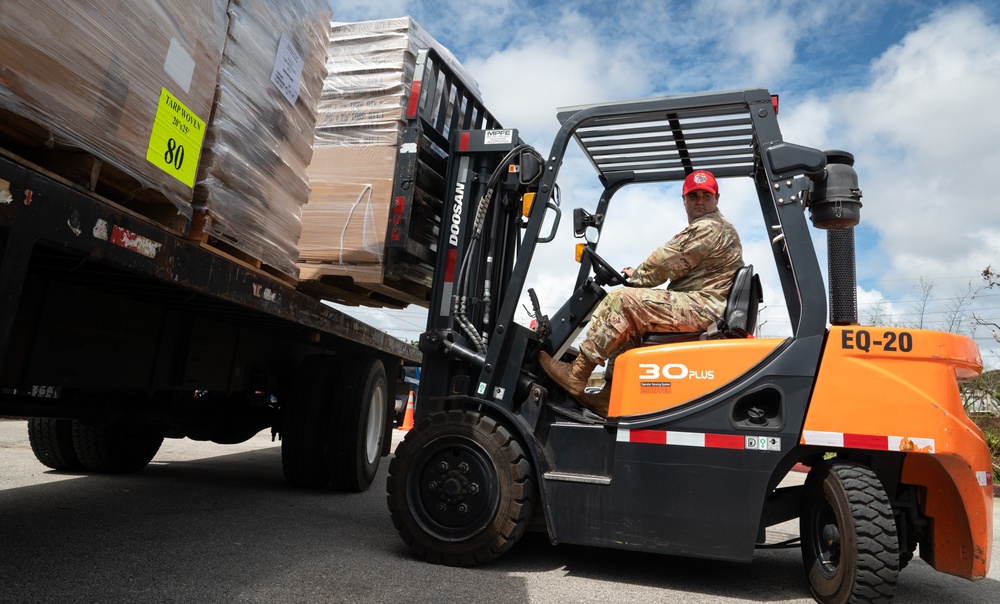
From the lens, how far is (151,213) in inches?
111

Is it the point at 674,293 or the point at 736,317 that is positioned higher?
the point at 674,293

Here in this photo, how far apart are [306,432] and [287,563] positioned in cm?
226

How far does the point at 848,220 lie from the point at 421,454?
240 centimetres

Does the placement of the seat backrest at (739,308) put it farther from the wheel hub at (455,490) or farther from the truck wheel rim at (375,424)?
the truck wheel rim at (375,424)

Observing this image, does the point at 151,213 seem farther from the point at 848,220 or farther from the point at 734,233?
the point at 848,220

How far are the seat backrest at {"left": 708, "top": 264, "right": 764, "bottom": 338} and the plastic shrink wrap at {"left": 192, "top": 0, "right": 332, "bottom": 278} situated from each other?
2.32 meters

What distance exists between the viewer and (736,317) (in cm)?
348

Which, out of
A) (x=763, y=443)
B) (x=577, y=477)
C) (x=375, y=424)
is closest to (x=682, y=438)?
(x=763, y=443)

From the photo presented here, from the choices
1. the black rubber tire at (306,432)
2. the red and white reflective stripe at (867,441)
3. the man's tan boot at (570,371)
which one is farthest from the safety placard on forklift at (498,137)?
the black rubber tire at (306,432)

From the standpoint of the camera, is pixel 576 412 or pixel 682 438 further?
pixel 576 412

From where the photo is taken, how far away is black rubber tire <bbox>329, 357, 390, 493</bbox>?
5.50 metres

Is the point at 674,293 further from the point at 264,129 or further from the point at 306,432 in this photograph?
the point at 306,432

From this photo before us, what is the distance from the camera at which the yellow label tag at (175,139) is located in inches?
104

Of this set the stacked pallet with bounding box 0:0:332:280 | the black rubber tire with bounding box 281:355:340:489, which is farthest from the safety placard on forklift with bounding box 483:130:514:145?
the black rubber tire with bounding box 281:355:340:489
